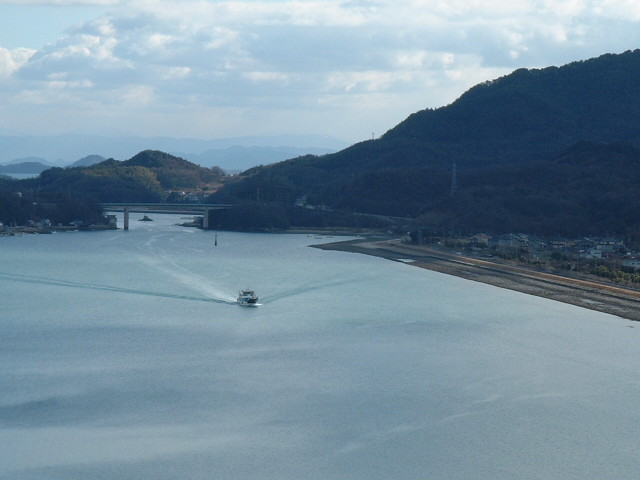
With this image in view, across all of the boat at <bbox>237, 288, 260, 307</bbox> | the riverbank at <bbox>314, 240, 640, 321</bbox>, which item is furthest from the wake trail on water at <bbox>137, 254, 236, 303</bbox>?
the riverbank at <bbox>314, 240, 640, 321</bbox>

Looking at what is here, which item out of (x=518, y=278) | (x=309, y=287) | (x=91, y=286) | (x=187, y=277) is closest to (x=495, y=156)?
(x=518, y=278)

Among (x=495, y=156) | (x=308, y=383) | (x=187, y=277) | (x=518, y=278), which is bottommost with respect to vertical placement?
(x=308, y=383)

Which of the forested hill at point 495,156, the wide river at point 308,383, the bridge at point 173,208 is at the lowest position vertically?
the wide river at point 308,383

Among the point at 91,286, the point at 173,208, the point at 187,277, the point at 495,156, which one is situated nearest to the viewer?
the point at 91,286

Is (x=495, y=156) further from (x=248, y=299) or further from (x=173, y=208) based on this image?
(x=248, y=299)

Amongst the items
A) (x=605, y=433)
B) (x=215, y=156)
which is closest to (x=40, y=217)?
(x=605, y=433)

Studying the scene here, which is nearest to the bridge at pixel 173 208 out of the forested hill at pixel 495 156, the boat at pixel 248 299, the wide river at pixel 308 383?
the forested hill at pixel 495 156

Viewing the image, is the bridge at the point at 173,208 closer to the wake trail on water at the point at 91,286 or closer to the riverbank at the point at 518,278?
the riverbank at the point at 518,278
